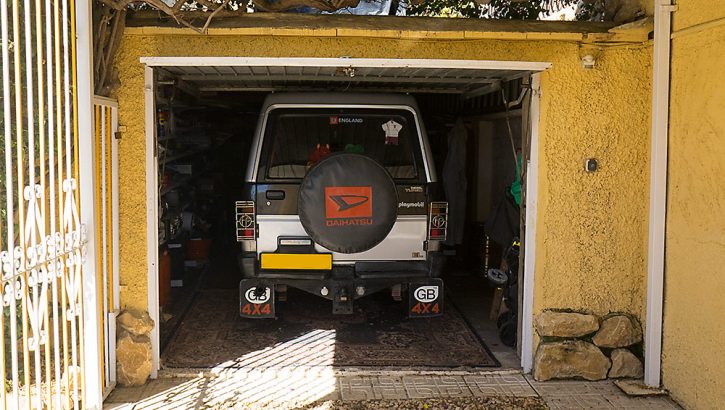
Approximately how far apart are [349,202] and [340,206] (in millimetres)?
85

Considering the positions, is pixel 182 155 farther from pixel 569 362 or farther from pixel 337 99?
pixel 569 362

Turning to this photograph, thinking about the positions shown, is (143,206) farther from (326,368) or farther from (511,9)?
(511,9)

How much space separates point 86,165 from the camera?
439 cm

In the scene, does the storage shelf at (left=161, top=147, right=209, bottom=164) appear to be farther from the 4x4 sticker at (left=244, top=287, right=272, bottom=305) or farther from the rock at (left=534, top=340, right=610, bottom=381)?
the rock at (left=534, top=340, right=610, bottom=381)

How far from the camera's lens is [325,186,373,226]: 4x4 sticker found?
611 cm

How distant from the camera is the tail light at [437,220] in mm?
6555

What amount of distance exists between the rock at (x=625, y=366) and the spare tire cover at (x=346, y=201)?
7.04 ft

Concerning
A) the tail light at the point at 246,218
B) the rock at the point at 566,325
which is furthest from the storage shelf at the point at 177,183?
the rock at the point at 566,325

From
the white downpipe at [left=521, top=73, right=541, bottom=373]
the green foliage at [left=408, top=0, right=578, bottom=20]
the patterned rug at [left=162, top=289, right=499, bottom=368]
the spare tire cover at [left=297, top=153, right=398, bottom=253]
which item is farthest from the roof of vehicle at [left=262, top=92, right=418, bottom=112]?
the patterned rug at [left=162, top=289, right=499, bottom=368]

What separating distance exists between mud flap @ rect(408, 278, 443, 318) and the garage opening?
0.21ft

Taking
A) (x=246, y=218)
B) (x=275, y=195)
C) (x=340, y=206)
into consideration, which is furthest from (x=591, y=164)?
(x=246, y=218)

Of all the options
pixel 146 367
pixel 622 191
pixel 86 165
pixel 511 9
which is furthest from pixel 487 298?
pixel 86 165

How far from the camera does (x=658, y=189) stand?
→ 207 inches

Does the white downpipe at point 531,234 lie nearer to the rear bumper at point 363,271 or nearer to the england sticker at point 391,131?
the rear bumper at point 363,271
